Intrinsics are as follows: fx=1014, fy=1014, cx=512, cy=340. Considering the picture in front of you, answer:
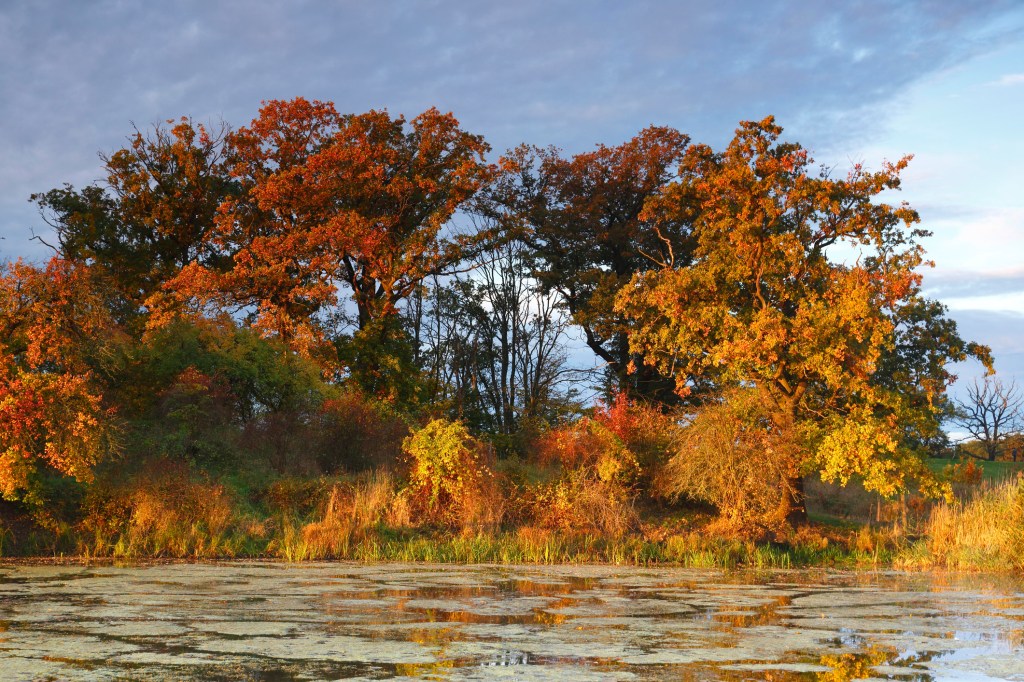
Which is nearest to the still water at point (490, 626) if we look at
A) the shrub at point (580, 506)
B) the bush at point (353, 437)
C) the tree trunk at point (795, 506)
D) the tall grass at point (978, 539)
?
the tall grass at point (978, 539)

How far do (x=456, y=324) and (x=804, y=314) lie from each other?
20140 mm

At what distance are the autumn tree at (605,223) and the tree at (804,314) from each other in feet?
37.1

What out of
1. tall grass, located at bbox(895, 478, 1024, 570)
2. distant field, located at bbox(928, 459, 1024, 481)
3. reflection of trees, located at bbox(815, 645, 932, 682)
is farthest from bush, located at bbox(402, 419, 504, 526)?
distant field, located at bbox(928, 459, 1024, 481)

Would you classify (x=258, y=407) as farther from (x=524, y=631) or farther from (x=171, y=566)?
(x=524, y=631)

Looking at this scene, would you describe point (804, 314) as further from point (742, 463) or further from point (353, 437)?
point (353, 437)

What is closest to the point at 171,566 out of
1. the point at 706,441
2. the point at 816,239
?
the point at 706,441

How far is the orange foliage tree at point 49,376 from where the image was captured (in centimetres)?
1683

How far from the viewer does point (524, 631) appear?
9.75 metres

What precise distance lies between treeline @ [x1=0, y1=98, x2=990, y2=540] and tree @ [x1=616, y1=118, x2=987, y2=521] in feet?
0.23

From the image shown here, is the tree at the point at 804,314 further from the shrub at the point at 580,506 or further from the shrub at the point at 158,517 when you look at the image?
the shrub at the point at 158,517

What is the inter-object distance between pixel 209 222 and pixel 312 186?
4.39 meters

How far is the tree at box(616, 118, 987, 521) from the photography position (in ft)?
69.5

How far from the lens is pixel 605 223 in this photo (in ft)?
121

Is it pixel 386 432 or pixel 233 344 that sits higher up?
pixel 233 344
